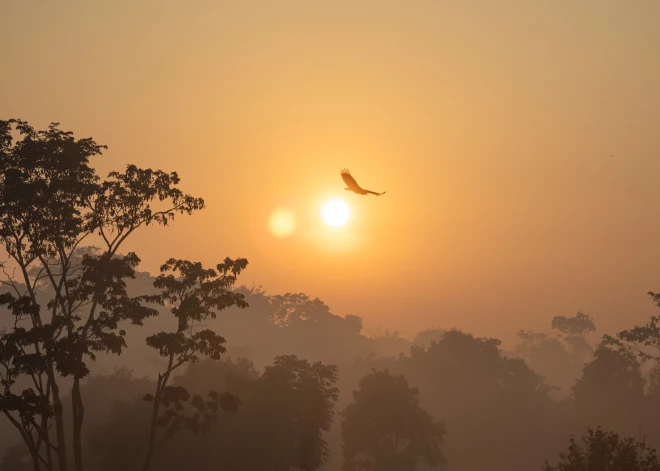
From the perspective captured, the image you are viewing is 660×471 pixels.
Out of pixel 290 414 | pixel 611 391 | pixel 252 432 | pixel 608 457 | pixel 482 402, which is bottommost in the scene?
pixel 608 457

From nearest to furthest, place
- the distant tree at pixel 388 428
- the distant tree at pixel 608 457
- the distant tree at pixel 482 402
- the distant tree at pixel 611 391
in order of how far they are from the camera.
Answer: the distant tree at pixel 608 457 → the distant tree at pixel 388 428 → the distant tree at pixel 482 402 → the distant tree at pixel 611 391

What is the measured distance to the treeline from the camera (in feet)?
98.7

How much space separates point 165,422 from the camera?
113ft

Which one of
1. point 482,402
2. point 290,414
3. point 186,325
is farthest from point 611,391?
point 186,325

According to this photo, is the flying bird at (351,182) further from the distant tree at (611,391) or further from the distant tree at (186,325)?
the distant tree at (611,391)

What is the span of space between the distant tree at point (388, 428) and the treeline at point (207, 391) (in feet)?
0.55

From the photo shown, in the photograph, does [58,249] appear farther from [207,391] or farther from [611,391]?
[611,391]

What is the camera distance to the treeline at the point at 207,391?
30078 millimetres

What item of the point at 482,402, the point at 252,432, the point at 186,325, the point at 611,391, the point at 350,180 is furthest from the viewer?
the point at 482,402

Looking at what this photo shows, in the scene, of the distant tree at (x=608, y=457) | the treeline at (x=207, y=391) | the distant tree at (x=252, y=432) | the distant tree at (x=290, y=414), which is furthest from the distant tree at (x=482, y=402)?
the distant tree at (x=608, y=457)

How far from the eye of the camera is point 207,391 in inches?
2534

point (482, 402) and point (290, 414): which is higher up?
point (482, 402)

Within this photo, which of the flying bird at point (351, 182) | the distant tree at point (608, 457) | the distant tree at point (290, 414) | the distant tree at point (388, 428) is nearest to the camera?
the flying bird at point (351, 182)

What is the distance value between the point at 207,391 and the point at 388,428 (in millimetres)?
20929
